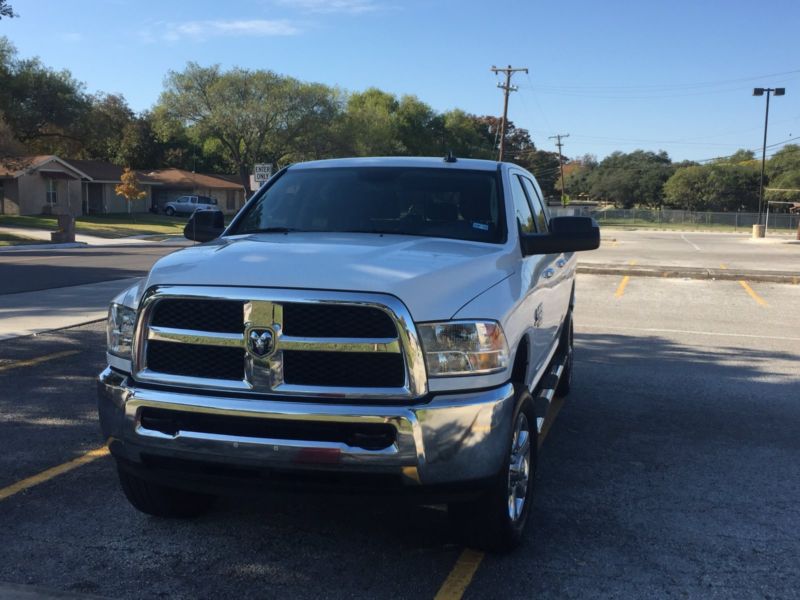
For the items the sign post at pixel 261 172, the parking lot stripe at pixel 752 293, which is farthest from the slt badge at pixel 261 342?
the sign post at pixel 261 172

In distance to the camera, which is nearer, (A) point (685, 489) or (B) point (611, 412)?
(A) point (685, 489)

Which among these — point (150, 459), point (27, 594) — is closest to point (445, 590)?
point (150, 459)

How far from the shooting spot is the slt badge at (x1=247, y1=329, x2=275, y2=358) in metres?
3.26

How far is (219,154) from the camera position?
250 feet

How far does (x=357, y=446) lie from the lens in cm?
320

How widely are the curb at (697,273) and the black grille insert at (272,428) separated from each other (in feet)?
52.8

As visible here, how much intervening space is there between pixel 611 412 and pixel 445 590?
371 cm

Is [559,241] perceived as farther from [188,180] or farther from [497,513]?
[188,180]

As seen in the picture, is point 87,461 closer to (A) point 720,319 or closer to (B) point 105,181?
(A) point 720,319

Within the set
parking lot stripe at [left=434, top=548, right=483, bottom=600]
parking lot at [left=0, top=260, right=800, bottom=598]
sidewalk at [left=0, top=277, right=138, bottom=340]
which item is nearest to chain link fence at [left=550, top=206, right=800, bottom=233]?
sidewalk at [left=0, top=277, right=138, bottom=340]

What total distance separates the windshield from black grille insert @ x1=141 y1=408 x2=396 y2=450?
1.61 meters

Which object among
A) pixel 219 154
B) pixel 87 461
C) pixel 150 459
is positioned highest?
pixel 219 154

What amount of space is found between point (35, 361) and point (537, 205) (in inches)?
222

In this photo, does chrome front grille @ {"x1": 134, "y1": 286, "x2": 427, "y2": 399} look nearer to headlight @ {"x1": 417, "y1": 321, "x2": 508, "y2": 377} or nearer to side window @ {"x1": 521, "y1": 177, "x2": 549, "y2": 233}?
headlight @ {"x1": 417, "y1": 321, "x2": 508, "y2": 377}
